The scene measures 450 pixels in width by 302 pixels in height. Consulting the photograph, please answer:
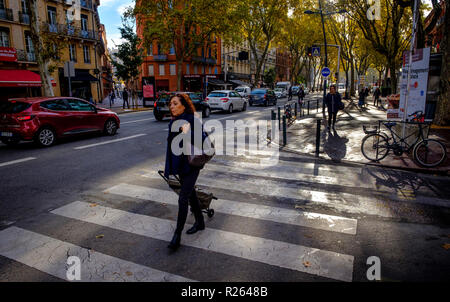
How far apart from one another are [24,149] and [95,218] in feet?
22.1

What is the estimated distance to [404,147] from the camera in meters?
7.93

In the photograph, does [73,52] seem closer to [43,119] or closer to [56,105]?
[56,105]

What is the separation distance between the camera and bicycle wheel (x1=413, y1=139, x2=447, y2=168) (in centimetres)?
720

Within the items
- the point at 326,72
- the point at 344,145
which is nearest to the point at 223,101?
the point at 326,72

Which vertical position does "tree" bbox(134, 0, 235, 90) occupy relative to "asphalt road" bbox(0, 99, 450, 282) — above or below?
above

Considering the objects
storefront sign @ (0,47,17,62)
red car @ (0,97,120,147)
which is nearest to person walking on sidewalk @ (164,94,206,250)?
red car @ (0,97,120,147)

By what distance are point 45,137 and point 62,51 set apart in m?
26.5

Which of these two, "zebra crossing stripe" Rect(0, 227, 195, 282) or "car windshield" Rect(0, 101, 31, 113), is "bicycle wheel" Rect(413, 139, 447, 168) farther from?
"car windshield" Rect(0, 101, 31, 113)

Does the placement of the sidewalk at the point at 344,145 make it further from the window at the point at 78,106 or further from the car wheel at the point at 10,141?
the car wheel at the point at 10,141

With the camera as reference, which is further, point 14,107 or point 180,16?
point 180,16

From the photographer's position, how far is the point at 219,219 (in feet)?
14.8

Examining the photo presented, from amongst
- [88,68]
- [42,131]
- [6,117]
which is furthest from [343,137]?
[88,68]
